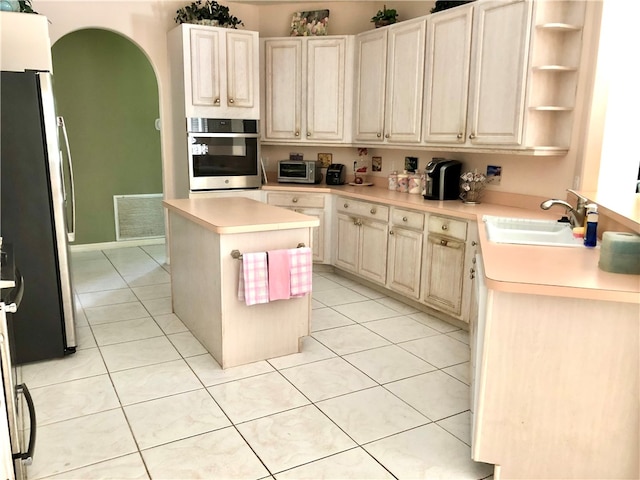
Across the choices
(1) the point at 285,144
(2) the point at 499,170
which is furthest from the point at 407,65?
(1) the point at 285,144

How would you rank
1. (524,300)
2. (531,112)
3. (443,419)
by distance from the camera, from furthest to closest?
(531,112)
(443,419)
(524,300)

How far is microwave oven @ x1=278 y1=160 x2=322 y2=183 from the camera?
16.5 ft

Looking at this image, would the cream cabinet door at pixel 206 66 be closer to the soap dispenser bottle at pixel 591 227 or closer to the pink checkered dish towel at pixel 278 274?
the pink checkered dish towel at pixel 278 274

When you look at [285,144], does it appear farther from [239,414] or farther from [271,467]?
[271,467]

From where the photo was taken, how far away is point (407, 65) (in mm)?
4043

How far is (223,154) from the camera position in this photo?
15.6 feet

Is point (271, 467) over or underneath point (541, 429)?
underneath

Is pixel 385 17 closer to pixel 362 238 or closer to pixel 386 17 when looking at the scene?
pixel 386 17

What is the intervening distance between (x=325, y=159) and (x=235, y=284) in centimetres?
278

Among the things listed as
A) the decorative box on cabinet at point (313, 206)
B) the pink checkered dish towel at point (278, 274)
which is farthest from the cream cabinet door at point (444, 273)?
the decorative box on cabinet at point (313, 206)

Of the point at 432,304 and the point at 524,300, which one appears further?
the point at 432,304

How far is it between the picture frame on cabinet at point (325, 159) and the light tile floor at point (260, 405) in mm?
2036

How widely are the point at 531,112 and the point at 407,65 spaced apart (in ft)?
4.02

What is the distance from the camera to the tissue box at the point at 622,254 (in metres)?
1.84
